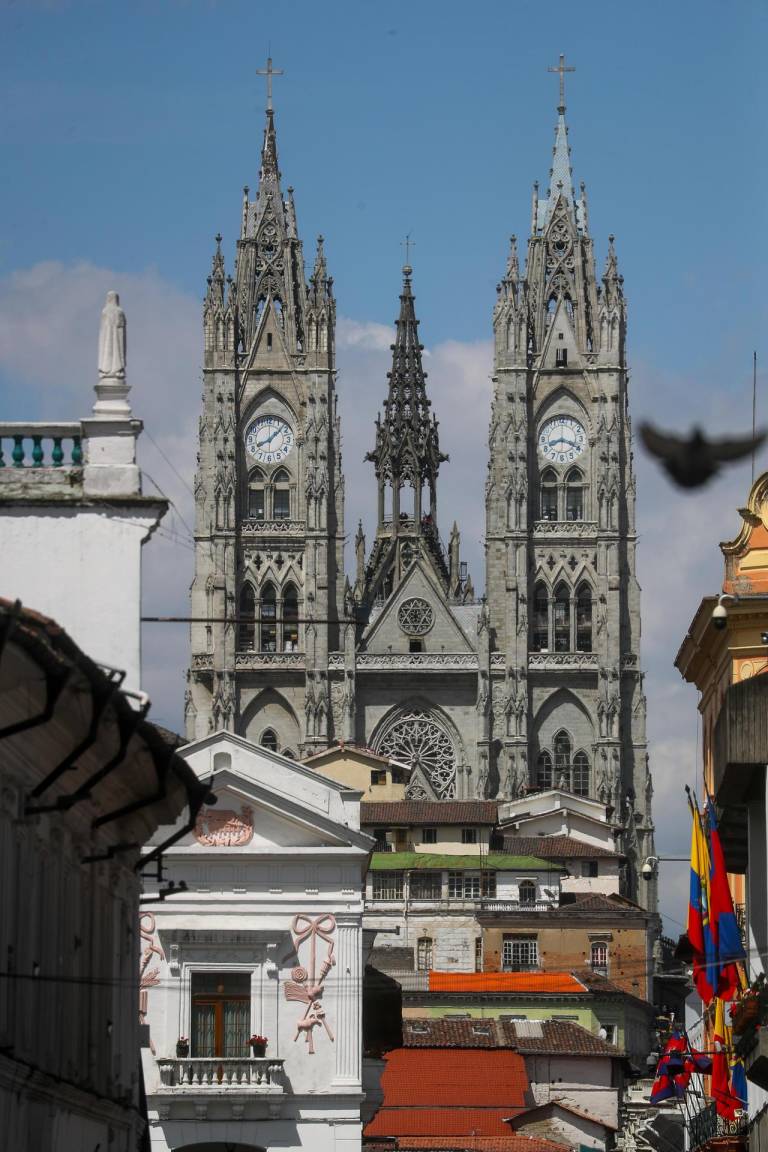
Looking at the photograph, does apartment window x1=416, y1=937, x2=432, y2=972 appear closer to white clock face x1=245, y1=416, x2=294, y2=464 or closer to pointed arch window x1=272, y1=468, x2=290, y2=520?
pointed arch window x1=272, y1=468, x2=290, y2=520

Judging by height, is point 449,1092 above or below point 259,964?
below

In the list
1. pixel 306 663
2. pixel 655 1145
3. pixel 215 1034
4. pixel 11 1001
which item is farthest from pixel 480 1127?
pixel 306 663

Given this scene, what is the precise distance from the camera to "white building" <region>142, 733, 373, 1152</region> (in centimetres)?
3528

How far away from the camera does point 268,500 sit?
12850 centimetres

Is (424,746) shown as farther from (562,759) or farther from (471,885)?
(471,885)

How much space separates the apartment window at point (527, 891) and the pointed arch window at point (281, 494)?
112ft

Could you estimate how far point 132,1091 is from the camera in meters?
26.2

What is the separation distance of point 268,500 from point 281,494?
31.5 inches

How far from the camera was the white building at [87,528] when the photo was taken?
911 inches

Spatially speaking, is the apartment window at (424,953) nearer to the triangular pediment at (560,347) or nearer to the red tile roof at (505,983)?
the red tile roof at (505,983)

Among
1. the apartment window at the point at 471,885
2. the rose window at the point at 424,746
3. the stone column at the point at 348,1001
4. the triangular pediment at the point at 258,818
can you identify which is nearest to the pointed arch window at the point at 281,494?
the rose window at the point at 424,746

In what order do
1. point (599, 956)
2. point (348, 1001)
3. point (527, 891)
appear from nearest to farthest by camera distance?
point (348, 1001) → point (599, 956) → point (527, 891)

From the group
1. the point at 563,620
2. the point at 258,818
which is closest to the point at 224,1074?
the point at 258,818

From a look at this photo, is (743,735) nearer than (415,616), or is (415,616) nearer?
(743,735)
